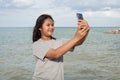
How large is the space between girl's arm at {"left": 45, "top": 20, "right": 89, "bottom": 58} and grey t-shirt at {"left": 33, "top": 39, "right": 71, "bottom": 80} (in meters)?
0.08

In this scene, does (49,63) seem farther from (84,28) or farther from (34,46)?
(84,28)

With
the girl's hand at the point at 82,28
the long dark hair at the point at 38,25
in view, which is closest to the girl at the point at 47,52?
the long dark hair at the point at 38,25

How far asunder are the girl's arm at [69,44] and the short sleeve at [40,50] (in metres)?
0.05

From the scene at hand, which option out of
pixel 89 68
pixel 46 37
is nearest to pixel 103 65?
pixel 89 68

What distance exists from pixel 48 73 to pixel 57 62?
6.0 inches

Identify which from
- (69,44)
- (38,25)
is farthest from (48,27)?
(69,44)

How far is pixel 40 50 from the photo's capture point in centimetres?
330

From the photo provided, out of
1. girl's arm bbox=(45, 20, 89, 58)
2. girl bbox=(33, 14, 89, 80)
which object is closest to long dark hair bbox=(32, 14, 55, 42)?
girl bbox=(33, 14, 89, 80)

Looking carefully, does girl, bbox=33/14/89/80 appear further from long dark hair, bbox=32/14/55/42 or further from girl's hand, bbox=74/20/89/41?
girl's hand, bbox=74/20/89/41

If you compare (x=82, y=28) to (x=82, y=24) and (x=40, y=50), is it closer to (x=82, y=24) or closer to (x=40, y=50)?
(x=82, y=24)

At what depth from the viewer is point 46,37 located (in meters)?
3.43

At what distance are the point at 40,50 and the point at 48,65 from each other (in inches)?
7.6

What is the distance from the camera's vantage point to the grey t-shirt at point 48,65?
3.21 m

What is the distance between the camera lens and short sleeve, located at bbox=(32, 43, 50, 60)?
10.6ft
